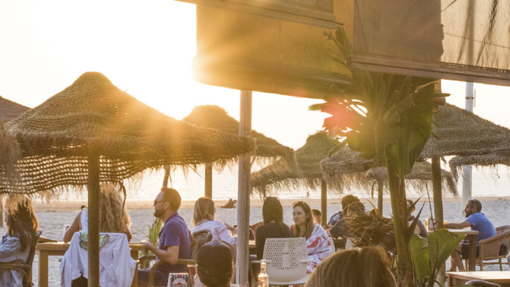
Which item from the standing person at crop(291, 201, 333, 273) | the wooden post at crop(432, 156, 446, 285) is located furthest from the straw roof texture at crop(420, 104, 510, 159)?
the standing person at crop(291, 201, 333, 273)

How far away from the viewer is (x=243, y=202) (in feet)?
18.4

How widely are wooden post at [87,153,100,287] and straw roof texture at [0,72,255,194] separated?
0.39 ft

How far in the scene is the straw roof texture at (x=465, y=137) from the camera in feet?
29.4

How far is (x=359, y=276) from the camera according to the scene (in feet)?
5.80

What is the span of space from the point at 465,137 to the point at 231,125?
4388 millimetres

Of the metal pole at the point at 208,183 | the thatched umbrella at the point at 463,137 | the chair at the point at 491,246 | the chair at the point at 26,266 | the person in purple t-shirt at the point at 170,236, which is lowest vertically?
the chair at the point at 491,246

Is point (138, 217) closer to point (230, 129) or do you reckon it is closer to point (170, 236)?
point (230, 129)

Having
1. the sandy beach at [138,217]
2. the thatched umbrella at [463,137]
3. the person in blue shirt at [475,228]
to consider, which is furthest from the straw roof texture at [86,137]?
the person in blue shirt at [475,228]

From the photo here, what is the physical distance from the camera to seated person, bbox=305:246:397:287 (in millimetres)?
1750

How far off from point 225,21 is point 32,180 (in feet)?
9.18

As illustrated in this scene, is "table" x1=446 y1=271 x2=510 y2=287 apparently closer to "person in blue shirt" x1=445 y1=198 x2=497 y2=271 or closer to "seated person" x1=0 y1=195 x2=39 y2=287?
"seated person" x1=0 y1=195 x2=39 y2=287

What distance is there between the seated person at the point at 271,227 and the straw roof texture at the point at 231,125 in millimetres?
3968

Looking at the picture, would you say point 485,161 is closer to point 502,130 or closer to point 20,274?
point 502,130

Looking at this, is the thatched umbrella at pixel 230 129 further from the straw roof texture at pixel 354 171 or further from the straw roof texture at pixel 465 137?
the straw roof texture at pixel 465 137
